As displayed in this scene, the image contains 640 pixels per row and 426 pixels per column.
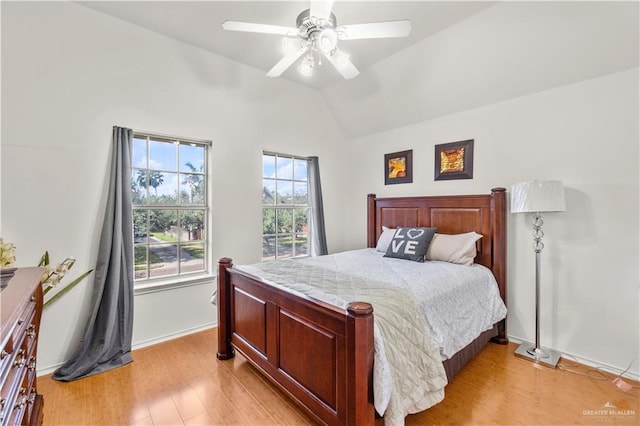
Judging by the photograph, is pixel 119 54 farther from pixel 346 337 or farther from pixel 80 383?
pixel 346 337

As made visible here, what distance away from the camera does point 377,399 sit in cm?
143

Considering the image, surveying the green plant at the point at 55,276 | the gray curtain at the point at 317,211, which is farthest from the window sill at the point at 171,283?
the gray curtain at the point at 317,211

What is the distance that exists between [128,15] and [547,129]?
12.8ft

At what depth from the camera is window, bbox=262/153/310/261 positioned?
3844 mm

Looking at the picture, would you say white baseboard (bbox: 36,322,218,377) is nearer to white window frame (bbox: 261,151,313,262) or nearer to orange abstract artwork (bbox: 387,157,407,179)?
white window frame (bbox: 261,151,313,262)

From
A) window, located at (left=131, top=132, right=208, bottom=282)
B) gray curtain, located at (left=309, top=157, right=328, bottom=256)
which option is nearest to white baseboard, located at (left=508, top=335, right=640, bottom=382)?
gray curtain, located at (left=309, top=157, right=328, bottom=256)

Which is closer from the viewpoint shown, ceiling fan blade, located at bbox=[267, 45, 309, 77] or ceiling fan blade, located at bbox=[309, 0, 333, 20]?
ceiling fan blade, located at bbox=[309, 0, 333, 20]

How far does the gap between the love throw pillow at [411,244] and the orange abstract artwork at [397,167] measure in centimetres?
93

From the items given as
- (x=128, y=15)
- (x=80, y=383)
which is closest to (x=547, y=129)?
(x=128, y=15)

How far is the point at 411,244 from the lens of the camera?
307 centimetres

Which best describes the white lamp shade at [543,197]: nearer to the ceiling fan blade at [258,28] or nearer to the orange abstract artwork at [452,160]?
the orange abstract artwork at [452,160]

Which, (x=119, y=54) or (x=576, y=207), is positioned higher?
(x=119, y=54)

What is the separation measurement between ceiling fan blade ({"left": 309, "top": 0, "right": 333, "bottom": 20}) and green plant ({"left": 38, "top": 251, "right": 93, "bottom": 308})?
8.03 ft

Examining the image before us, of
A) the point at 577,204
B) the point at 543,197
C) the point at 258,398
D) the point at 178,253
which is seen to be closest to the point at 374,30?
the point at 543,197
